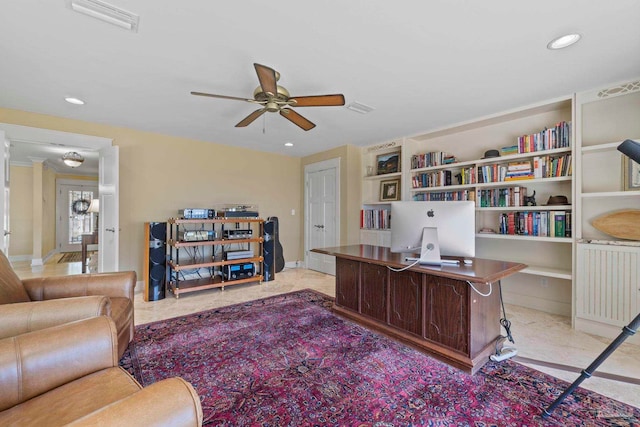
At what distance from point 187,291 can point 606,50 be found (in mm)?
4873

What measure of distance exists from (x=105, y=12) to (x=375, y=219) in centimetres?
399

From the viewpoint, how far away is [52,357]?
109cm

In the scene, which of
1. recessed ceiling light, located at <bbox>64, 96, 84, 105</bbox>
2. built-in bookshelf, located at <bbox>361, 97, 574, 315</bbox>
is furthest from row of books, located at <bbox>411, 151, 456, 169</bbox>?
recessed ceiling light, located at <bbox>64, 96, 84, 105</bbox>

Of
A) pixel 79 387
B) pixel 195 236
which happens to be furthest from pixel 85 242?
pixel 79 387

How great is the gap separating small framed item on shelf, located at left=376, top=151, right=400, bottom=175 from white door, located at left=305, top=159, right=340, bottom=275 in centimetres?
72

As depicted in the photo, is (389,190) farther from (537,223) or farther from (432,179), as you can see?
(537,223)

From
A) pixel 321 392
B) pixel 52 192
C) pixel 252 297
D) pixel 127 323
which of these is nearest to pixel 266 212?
pixel 252 297

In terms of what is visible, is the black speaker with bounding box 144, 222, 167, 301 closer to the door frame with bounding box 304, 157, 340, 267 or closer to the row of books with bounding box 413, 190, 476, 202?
the door frame with bounding box 304, 157, 340, 267

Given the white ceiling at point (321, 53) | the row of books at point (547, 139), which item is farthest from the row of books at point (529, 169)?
the white ceiling at point (321, 53)

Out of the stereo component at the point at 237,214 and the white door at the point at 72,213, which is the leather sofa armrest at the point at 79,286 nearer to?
the stereo component at the point at 237,214

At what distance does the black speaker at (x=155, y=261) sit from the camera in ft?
11.8

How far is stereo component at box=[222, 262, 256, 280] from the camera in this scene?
13.8 feet

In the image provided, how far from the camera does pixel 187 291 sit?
12.3ft

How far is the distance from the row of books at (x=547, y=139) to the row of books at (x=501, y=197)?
0.47 metres
